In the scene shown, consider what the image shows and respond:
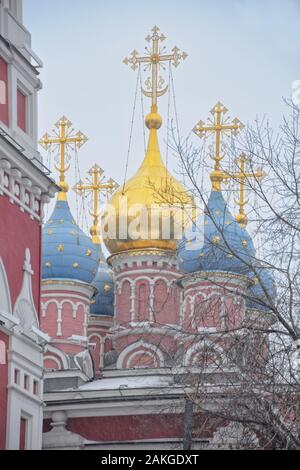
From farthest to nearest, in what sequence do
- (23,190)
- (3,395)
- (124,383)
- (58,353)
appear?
(58,353), (124,383), (23,190), (3,395)

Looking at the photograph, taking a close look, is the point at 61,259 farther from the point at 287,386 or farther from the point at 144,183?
the point at 287,386

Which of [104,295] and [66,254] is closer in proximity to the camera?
[66,254]

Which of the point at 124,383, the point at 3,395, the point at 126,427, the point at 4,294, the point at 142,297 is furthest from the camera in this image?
the point at 142,297

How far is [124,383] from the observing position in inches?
1038

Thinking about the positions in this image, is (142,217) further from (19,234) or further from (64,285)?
(19,234)

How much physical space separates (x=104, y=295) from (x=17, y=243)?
588 inches

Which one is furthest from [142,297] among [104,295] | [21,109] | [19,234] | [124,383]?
[19,234]

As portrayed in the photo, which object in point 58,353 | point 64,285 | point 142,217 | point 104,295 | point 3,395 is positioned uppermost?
point 142,217

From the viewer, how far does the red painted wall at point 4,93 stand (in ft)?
61.1

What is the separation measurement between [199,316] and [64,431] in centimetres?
1099

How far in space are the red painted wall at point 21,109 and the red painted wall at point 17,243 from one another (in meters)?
1.05

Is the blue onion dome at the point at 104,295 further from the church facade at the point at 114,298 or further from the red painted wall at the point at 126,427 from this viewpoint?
the red painted wall at the point at 126,427

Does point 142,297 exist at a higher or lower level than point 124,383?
higher

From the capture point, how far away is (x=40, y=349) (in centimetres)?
1889
